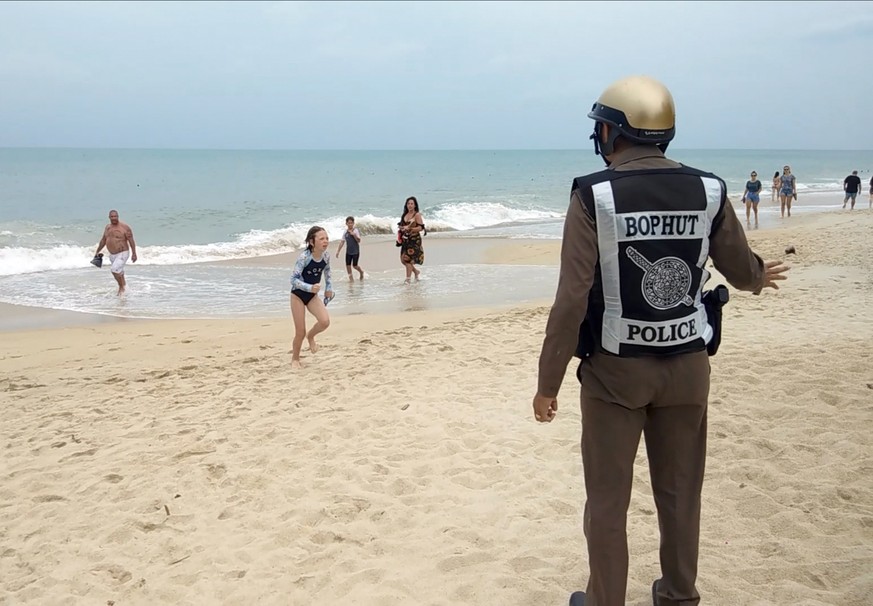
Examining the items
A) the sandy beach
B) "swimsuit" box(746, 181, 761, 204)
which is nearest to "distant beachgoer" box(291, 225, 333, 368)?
the sandy beach

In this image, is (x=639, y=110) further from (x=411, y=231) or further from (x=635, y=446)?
(x=411, y=231)

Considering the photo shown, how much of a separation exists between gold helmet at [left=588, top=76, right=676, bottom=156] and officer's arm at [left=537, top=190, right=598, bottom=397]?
0.98 feet

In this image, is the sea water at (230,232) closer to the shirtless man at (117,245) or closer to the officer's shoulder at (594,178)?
the shirtless man at (117,245)

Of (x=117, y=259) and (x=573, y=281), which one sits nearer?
(x=573, y=281)

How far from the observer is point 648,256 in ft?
7.75

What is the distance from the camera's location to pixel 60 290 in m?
14.6

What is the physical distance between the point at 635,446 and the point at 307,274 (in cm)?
571

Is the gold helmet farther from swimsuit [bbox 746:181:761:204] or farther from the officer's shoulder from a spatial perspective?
swimsuit [bbox 746:181:761:204]

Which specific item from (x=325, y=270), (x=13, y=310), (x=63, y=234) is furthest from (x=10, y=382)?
(x=63, y=234)

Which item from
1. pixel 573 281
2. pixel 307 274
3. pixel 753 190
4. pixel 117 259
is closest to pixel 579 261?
pixel 573 281

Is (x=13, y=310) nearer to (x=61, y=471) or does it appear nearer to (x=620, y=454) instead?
(x=61, y=471)

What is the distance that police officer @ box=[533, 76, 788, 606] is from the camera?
233 centimetres

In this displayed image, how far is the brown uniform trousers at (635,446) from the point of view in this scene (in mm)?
2414

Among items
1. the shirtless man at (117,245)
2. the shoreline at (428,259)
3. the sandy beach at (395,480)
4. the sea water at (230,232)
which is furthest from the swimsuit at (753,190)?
the shirtless man at (117,245)
